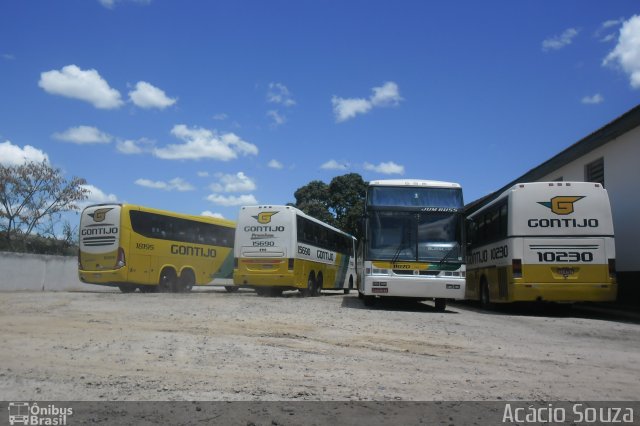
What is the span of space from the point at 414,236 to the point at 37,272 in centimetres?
2124

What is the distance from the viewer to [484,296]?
17031 millimetres

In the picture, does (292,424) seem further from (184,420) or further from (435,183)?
(435,183)

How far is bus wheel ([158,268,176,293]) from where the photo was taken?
2072cm

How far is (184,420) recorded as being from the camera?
184 inches

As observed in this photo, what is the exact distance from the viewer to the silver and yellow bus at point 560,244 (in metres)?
13.5

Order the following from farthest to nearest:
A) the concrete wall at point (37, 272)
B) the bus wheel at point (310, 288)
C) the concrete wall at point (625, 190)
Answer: the concrete wall at point (37, 272)
the bus wheel at point (310, 288)
the concrete wall at point (625, 190)

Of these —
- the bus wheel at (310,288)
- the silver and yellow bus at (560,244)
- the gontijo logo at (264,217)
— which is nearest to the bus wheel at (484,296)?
the silver and yellow bus at (560,244)

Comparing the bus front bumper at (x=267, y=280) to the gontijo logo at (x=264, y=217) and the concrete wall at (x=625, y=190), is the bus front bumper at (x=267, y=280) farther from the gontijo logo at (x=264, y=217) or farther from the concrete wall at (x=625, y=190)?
the concrete wall at (x=625, y=190)

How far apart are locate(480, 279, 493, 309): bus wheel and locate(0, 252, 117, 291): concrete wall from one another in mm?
21622

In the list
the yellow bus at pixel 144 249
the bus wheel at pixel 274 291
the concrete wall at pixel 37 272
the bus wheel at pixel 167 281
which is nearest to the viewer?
the yellow bus at pixel 144 249

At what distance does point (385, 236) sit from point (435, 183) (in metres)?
2.19

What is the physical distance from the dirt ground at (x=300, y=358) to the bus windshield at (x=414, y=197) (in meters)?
3.65

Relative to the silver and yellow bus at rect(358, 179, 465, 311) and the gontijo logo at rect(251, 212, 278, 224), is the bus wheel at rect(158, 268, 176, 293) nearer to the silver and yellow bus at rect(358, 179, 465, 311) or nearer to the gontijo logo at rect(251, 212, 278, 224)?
the gontijo logo at rect(251, 212, 278, 224)

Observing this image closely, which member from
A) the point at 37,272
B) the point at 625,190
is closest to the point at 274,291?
the point at 625,190
